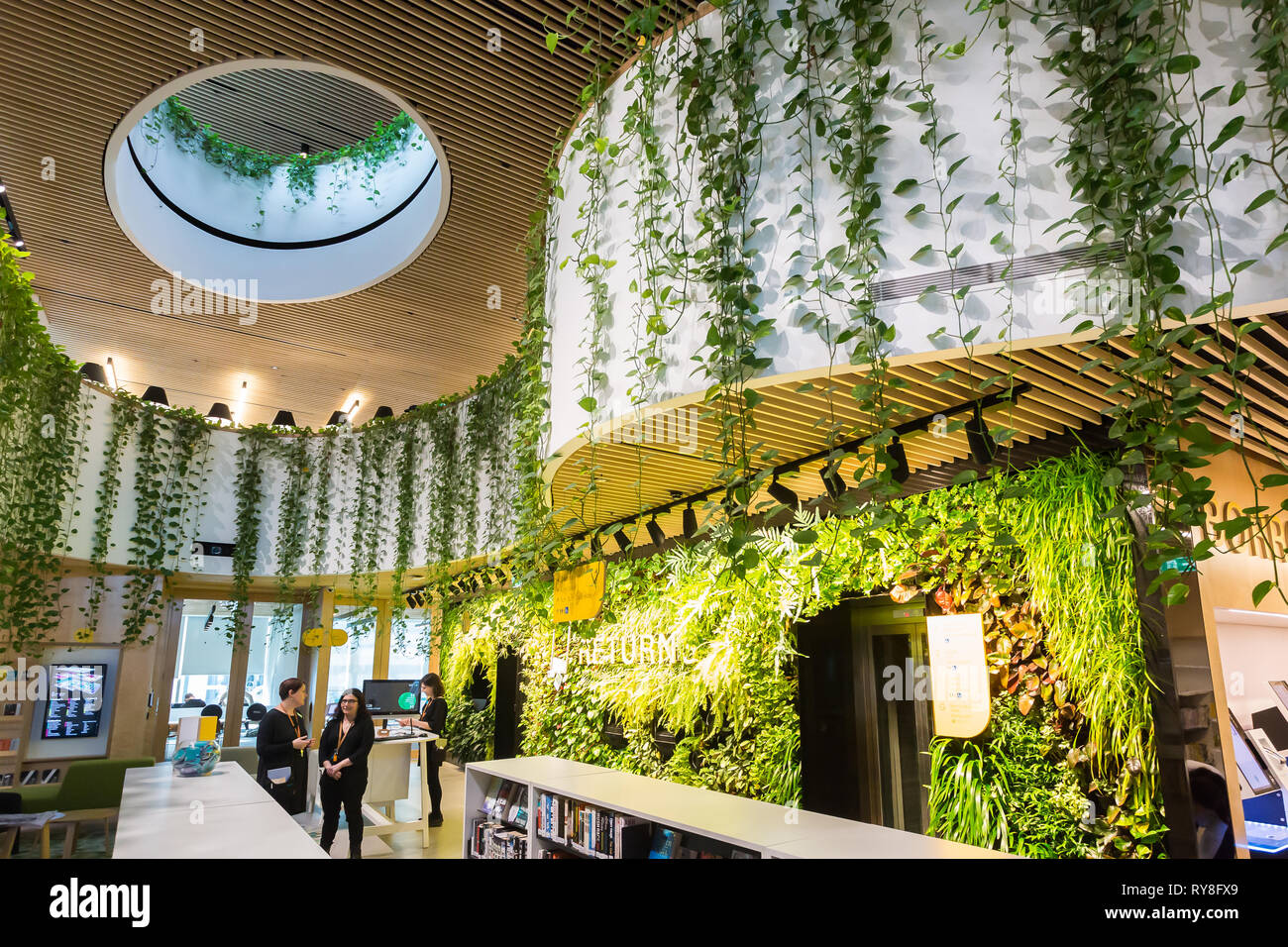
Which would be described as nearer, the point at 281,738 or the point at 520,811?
the point at 520,811

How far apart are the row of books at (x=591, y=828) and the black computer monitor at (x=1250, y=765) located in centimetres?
284

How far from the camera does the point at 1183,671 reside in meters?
3.21

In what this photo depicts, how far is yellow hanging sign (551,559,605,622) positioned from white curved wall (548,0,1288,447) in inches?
108

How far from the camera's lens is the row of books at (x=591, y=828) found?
382cm

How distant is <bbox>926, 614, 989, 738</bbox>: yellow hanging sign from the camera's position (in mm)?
3676

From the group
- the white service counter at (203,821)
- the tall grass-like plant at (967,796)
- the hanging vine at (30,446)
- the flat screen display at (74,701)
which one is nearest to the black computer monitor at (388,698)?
the flat screen display at (74,701)

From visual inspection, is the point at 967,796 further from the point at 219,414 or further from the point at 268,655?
the point at 268,655

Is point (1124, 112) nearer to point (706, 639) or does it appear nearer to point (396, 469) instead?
point (706, 639)

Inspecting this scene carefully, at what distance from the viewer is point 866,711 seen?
15.5ft

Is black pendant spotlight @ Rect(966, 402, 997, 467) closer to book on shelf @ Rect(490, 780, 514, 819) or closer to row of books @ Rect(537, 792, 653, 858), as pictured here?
row of books @ Rect(537, 792, 653, 858)

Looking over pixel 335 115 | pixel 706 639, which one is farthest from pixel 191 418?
pixel 706 639

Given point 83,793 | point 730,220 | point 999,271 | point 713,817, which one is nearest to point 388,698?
point 83,793

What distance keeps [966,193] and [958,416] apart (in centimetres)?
126

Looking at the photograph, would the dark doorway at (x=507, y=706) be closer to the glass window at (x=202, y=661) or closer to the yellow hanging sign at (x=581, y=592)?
the yellow hanging sign at (x=581, y=592)
